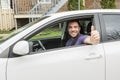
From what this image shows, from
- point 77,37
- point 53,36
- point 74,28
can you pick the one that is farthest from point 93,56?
point 53,36

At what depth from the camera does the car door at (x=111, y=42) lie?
442cm

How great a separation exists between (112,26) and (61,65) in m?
1.03

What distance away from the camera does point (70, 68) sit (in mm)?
4281

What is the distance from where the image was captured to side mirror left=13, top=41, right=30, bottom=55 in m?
4.02

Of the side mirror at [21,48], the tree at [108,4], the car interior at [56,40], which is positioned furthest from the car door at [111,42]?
Result: the tree at [108,4]

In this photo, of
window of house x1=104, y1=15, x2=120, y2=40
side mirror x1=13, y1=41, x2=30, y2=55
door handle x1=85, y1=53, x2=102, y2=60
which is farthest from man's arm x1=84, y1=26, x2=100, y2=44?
side mirror x1=13, y1=41, x2=30, y2=55

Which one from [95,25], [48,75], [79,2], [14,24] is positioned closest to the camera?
[48,75]

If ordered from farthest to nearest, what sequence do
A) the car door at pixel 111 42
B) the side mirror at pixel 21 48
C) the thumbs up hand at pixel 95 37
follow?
the car door at pixel 111 42 < the thumbs up hand at pixel 95 37 < the side mirror at pixel 21 48

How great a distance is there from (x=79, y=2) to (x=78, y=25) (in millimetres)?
15261

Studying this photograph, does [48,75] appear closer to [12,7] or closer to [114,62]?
[114,62]

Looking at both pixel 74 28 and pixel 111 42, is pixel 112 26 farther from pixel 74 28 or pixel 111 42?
pixel 74 28

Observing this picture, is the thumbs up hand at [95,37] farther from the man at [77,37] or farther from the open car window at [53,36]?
the open car window at [53,36]

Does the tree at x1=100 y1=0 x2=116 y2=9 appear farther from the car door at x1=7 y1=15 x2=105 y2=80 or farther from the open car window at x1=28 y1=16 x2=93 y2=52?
the car door at x1=7 y1=15 x2=105 y2=80

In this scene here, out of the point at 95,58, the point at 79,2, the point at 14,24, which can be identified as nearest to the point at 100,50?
the point at 95,58
